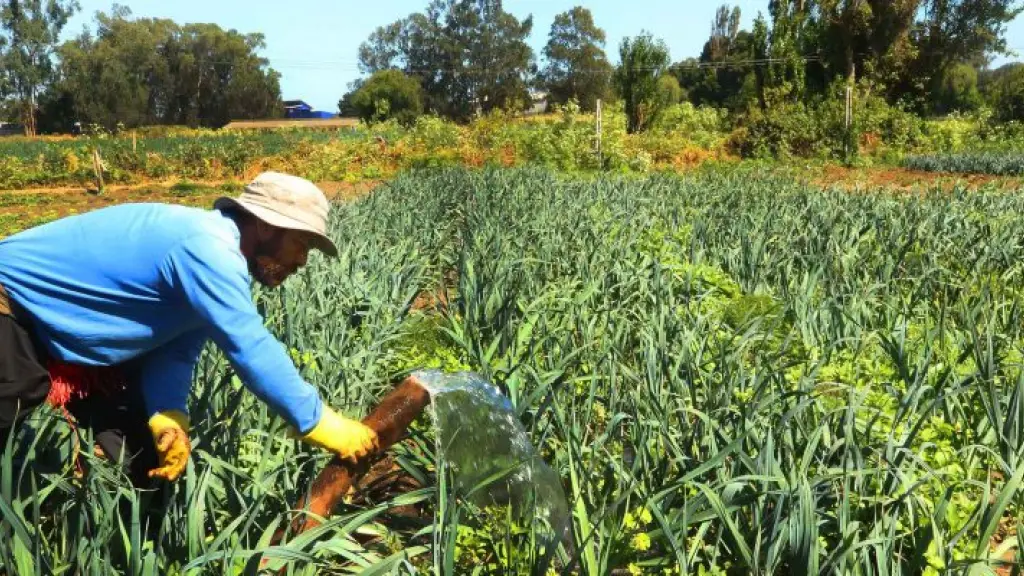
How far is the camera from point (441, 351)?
2.96 meters

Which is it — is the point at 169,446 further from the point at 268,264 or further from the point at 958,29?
the point at 958,29

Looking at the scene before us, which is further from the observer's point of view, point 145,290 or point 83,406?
point 83,406

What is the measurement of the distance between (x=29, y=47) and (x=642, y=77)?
49196 millimetres

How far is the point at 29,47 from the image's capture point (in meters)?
54.6

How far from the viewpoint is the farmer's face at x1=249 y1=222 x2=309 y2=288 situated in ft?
5.62

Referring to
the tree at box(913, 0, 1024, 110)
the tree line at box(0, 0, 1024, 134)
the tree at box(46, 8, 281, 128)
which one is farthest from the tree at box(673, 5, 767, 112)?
the tree at box(46, 8, 281, 128)

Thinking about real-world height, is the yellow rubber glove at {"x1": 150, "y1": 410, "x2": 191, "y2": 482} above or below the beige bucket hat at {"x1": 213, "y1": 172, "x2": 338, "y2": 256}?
below

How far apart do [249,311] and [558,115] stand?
17451 mm

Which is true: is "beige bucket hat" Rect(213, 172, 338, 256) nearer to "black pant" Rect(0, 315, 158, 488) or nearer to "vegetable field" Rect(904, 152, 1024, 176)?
"black pant" Rect(0, 315, 158, 488)

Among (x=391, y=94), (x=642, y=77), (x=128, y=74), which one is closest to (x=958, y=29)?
(x=642, y=77)

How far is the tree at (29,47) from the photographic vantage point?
177 ft

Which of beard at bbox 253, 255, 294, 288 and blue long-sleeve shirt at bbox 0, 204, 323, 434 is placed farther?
beard at bbox 253, 255, 294, 288

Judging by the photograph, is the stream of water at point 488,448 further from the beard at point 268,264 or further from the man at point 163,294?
the beard at point 268,264

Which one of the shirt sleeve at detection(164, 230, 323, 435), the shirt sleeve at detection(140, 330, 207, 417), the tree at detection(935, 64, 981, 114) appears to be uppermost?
the tree at detection(935, 64, 981, 114)
